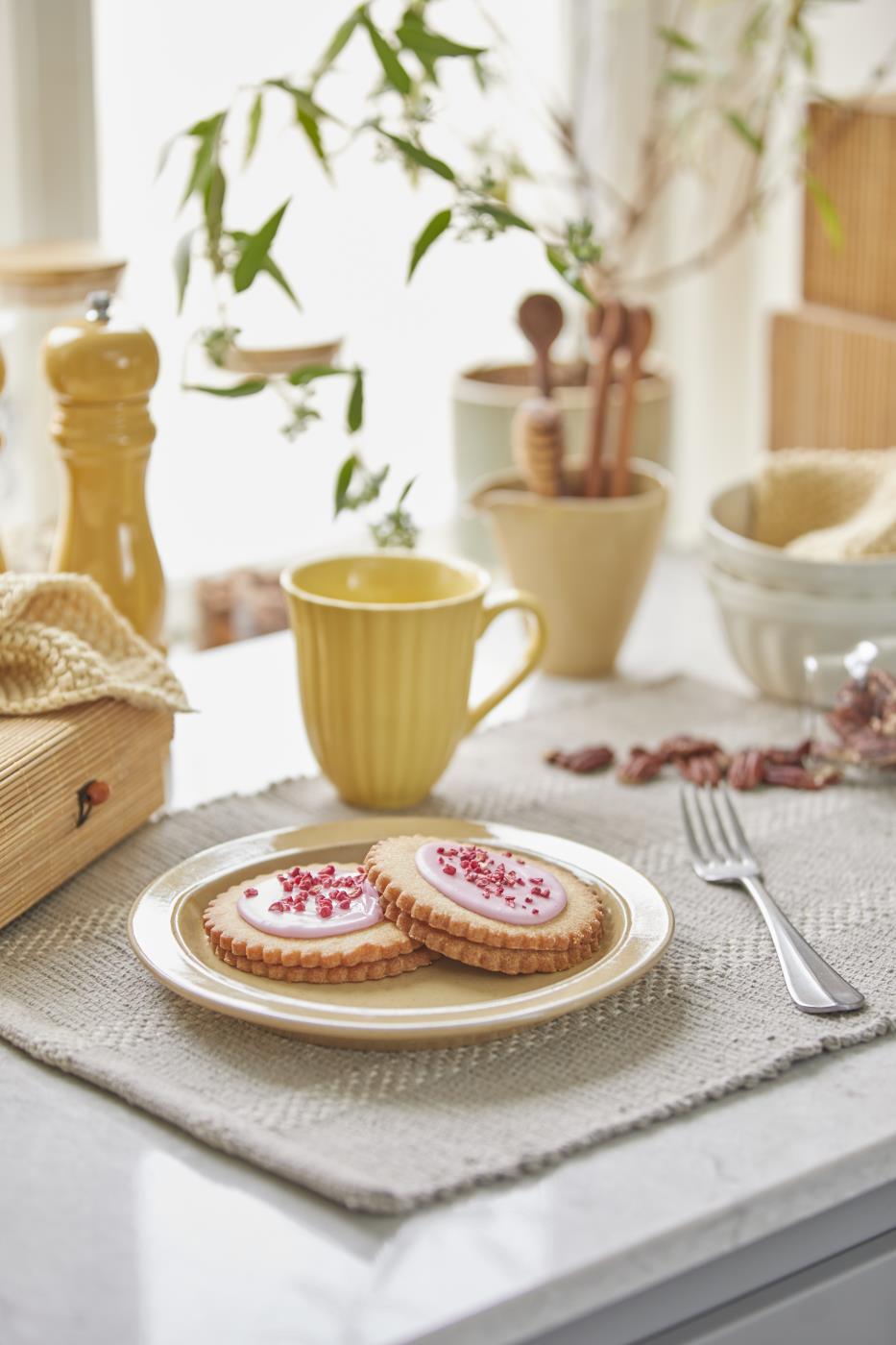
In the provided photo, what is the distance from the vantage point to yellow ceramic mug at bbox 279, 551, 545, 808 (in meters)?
0.88

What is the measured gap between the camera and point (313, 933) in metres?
0.69

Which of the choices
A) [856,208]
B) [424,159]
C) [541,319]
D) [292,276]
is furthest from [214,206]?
[856,208]

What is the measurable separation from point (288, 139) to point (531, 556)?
1.55 feet

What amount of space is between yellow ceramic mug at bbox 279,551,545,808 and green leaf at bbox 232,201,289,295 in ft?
0.53

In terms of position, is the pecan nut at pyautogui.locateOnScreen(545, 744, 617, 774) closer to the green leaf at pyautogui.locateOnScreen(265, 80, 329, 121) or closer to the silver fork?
the silver fork

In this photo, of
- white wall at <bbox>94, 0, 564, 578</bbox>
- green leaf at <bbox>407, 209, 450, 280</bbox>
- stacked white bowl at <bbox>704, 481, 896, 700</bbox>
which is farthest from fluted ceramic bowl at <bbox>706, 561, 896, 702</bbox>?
white wall at <bbox>94, 0, 564, 578</bbox>

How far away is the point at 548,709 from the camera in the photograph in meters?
1.08

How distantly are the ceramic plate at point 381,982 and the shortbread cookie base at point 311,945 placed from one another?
1cm

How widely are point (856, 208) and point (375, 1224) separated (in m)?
1.07

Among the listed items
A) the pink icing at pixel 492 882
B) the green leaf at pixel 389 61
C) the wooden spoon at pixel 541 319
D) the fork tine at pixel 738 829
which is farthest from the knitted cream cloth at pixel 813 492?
the pink icing at pixel 492 882

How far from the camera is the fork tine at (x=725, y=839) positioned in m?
0.84

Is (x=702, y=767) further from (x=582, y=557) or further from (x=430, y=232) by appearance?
(x=430, y=232)

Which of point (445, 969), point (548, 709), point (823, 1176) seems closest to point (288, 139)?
point (548, 709)

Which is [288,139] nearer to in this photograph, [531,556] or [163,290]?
[163,290]
